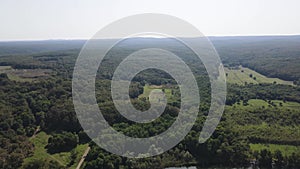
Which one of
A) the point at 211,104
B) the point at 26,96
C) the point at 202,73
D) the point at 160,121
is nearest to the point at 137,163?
the point at 160,121

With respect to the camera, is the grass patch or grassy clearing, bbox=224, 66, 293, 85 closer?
the grass patch

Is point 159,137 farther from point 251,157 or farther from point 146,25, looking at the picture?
point 146,25

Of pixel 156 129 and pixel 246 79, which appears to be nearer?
pixel 156 129

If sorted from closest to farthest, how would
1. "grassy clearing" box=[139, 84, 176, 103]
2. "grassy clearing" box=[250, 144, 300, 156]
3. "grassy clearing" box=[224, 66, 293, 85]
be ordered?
"grassy clearing" box=[250, 144, 300, 156]
"grassy clearing" box=[139, 84, 176, 103]
"grassy clearing" box=[224, 66, 293, 85]

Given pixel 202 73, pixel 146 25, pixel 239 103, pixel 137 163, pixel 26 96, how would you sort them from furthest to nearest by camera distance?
pixel 202 73, pixel 239 103, pixel 26 96, pixel 137 163, pixel 146 25

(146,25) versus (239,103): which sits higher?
(146,25)

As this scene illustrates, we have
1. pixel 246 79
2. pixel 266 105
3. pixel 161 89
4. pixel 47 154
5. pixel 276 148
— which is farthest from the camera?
pixel 246 79

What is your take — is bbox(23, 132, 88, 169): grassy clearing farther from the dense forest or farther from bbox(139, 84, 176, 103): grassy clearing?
bbox(139, 84, 176, 103): grassy clearing

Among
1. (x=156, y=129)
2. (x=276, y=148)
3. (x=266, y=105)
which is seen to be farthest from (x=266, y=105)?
(x=156, y=129)

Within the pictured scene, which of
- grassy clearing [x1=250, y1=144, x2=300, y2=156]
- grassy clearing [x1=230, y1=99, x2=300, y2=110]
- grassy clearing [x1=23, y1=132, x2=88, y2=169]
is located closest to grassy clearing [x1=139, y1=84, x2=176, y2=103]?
grassy clearing [x1=230, y1=99, x2=300, y2=110]

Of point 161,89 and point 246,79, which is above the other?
point 246,79

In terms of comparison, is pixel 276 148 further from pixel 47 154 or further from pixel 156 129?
pixel 47 154
